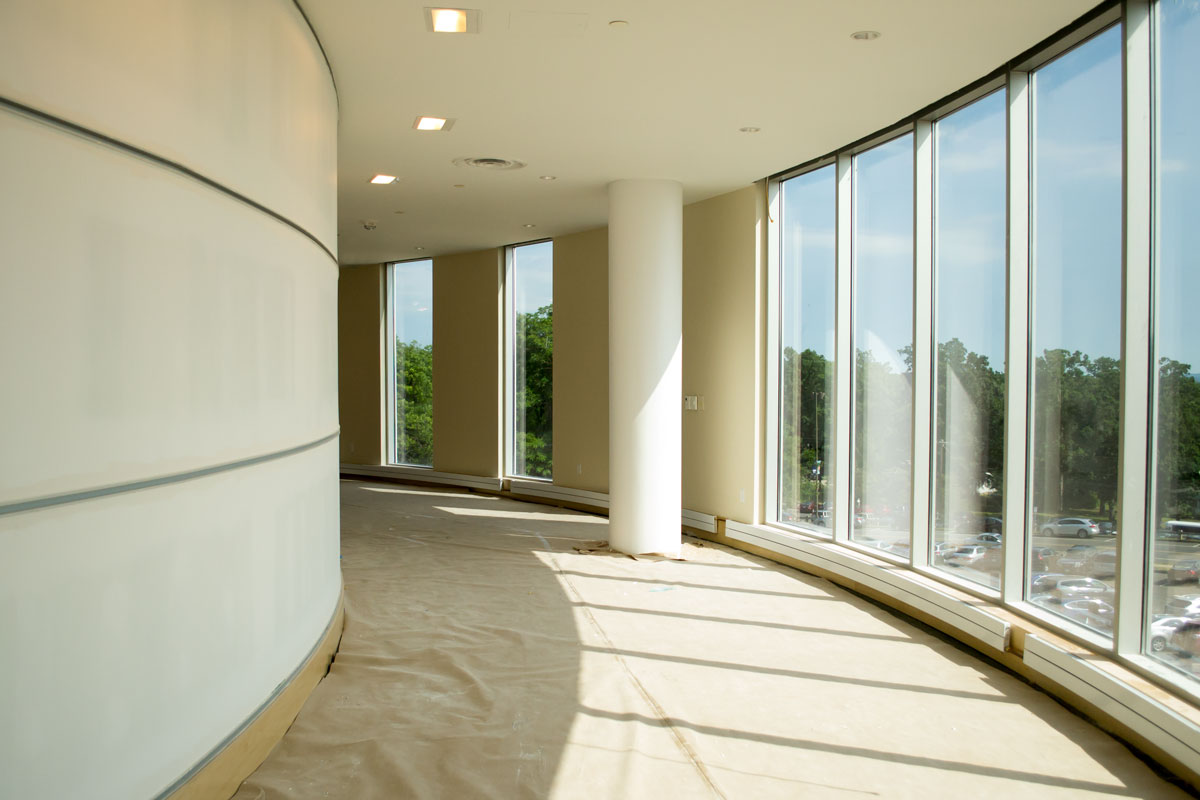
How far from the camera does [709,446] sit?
8125 mm

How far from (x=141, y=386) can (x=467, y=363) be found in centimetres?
947

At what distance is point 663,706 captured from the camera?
12.7 ft

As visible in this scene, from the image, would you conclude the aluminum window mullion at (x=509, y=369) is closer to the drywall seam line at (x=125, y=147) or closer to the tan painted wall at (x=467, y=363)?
the tan painted wall at (x=467, y=363)

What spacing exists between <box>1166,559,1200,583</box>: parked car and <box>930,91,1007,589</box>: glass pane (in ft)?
4.04

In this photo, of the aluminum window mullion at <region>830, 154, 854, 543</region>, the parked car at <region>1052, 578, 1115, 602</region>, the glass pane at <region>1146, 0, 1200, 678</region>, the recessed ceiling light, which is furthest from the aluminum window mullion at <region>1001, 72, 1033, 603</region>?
the recessed ceiling light

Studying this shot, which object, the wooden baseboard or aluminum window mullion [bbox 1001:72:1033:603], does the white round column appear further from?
the wooden baseboard

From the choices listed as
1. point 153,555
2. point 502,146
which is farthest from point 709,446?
point 153,555

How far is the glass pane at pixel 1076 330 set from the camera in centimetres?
391

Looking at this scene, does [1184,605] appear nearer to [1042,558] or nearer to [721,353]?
[1042,558]

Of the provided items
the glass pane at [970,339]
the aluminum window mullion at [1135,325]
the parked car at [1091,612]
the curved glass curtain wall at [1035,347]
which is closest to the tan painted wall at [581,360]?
the curved glass curtain wall at [1035,347]

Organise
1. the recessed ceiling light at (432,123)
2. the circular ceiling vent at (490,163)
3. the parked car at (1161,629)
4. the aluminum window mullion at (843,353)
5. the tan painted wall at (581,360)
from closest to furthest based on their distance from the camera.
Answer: the parked car at (1161,629) < the recessed ceiling light at (432,123) < the aluminum window mullion at (843,353) < the circular ceiling vent at (490,163) < the tan painted wall at (581,360)

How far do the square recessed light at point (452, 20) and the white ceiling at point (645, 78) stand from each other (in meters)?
0.04

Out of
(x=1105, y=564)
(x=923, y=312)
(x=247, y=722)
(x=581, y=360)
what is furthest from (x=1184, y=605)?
(x=581, y=360)

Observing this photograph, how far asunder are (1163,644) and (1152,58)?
2.39 meters
